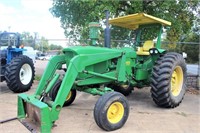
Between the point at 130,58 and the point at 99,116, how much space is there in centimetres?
211

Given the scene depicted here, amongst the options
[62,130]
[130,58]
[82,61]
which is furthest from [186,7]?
[62,130]

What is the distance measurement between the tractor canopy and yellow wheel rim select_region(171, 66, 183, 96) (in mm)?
1180

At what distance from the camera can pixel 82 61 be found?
4734 mm

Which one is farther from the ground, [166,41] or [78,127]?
[166,41]

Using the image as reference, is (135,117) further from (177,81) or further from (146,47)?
(146,47)

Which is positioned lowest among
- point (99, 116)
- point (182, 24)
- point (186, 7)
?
point (99, 116)

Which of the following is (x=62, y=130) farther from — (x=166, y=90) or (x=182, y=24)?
(x=182, y=24)

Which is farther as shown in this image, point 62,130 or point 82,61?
point 82,61

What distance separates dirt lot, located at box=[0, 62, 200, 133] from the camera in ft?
14.8

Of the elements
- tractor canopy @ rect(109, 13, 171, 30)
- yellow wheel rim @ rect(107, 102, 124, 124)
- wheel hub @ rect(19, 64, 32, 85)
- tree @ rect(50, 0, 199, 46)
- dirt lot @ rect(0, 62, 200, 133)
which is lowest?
dirt lot @ rect(0, 62, 200, 133)

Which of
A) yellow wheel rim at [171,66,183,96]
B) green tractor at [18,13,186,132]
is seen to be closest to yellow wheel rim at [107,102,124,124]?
green tractor at [18,13,186,132]

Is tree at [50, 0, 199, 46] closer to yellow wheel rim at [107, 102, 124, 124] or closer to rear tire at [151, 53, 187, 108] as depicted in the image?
rear tire at [151, 53, 187, 108]

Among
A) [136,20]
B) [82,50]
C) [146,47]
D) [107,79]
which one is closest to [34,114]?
[82,50]

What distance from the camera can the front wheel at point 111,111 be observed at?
169 inches
